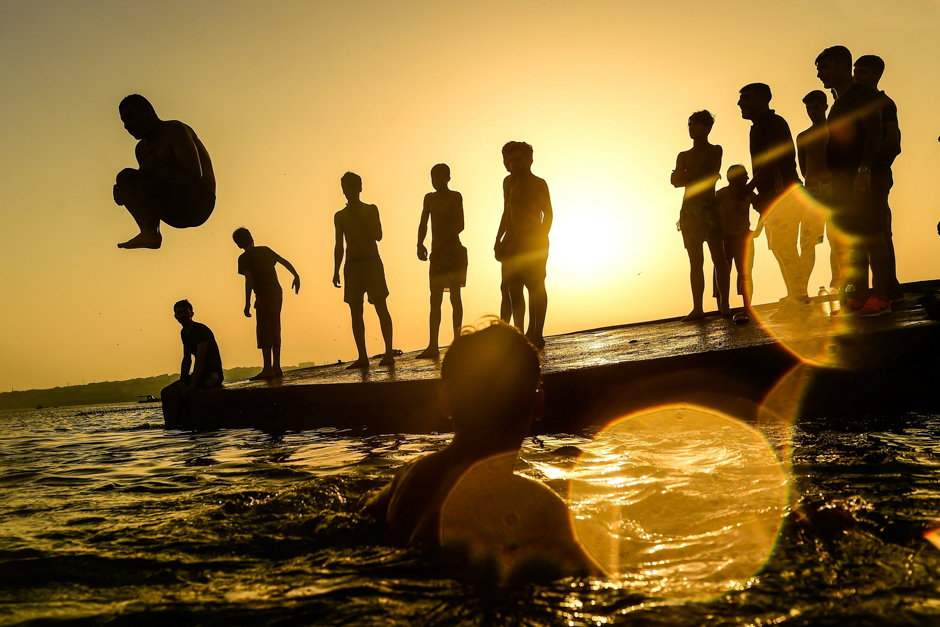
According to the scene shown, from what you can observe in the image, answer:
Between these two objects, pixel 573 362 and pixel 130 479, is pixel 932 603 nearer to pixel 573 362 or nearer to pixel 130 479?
pixel 573 362

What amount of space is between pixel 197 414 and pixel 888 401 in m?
7.45

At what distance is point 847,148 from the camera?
5.67 metres

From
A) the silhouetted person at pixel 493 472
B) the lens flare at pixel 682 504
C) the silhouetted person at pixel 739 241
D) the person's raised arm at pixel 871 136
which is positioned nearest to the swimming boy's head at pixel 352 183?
the silhouetted person at pixel 739 241

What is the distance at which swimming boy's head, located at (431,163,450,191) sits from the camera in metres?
8.21

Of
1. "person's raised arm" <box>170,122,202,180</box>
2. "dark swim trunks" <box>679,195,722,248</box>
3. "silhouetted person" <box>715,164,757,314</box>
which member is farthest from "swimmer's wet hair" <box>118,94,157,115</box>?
"silhouetted person" <box>715,164,757,314</box>

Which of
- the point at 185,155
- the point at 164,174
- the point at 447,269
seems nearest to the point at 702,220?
the point at 447,269

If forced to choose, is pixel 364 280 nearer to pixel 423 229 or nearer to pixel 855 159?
pixel 423 229

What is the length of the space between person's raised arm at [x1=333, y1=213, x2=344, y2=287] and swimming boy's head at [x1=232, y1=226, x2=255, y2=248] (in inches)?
58.8

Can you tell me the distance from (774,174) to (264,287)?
22.5 ft

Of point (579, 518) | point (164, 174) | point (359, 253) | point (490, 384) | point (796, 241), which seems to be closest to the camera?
point (490, 384)

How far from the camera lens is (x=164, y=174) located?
4477 millimetres

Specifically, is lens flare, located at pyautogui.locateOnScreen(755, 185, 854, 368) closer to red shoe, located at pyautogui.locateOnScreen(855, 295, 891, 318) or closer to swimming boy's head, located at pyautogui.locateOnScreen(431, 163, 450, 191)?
red shoe, located at pyautogui.locateOnScreen(855, 295, 891, 318)

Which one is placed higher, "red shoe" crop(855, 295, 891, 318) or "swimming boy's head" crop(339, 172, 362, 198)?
"swimming boy's head" crop(339, 172, 362, 198)

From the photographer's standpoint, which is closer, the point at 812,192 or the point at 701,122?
the point at 812,192
